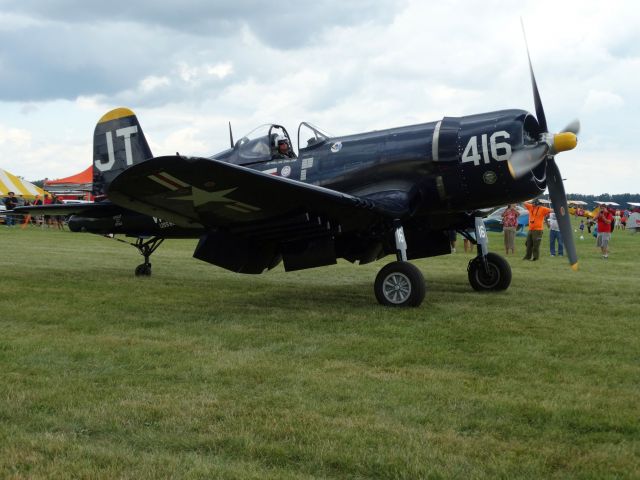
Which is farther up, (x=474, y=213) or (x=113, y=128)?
(x=113, y=128)

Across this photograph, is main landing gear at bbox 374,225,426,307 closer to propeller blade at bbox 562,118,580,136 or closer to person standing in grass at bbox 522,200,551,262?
propeller blade at bbox 562,118,580,136

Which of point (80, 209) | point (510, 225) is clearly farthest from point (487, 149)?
point (510, 225)

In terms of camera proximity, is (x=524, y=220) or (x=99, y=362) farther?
(x=524, y=220)

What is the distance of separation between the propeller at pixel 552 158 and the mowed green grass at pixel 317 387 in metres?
1.04

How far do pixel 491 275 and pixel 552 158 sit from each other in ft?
7.19

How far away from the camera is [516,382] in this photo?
447 centimetres

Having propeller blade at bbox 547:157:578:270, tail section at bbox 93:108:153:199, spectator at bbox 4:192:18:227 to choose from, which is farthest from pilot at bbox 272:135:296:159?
spectator at bbox 4:192:18:227

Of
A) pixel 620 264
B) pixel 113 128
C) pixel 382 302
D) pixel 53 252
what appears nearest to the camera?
pixel 382 302

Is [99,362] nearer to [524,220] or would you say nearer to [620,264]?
[620,264]

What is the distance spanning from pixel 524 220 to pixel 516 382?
30.5 meters

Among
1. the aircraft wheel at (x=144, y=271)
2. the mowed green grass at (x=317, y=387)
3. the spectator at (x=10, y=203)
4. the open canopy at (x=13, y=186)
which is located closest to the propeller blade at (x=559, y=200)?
the mowed green grass at (x=317, y=387)

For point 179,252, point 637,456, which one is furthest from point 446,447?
point 179,252

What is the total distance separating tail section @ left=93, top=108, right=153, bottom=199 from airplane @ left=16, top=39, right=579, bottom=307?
2418 mm

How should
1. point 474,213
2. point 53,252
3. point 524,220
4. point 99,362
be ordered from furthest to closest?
1. point 524,220
2. point 53,252
3. point 474,213
4. point 99,362
